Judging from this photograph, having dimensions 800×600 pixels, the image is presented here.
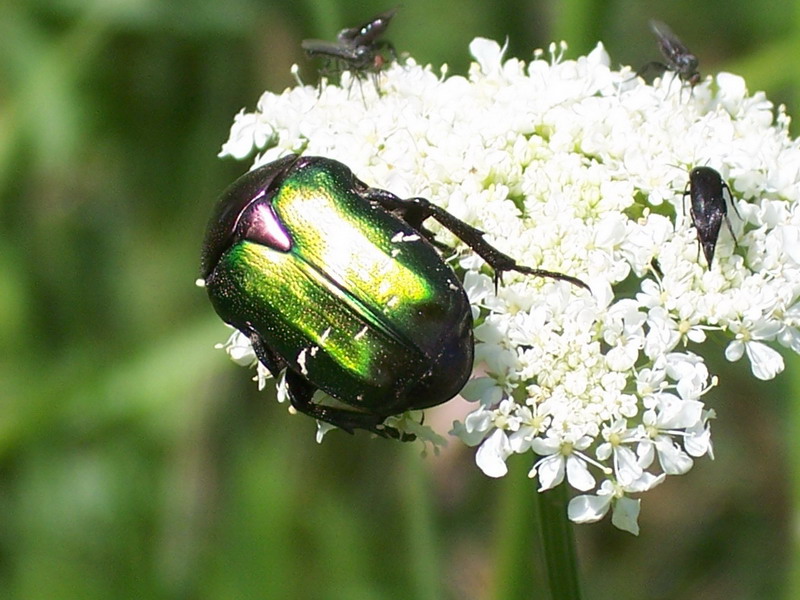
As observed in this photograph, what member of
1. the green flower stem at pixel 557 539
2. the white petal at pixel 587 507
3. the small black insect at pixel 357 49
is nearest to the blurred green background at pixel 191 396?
the small black insect at pixel 357 49

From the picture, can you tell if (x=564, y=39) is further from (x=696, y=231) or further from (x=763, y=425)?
(x=763, y=425)

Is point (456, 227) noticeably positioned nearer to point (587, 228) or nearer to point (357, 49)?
point (587, 228)

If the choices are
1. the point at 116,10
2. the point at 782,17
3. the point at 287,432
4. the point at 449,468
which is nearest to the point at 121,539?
the point at 287,432

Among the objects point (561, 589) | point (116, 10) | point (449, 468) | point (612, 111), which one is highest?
point (116, 10)

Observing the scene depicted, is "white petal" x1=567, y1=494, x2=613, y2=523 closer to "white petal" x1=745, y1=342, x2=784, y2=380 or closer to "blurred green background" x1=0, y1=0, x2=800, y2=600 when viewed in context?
"white petal" x1=745, y1=342, x2=784, y2=380

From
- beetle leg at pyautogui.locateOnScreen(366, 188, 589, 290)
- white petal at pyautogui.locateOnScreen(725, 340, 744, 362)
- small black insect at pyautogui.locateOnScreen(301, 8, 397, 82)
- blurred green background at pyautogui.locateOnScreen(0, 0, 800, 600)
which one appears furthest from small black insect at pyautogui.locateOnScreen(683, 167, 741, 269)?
blurred green background at pyautogui.locateOnScreen(0, 0, 800, 600)

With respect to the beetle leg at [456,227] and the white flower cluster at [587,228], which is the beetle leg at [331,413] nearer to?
the white flower cluster at [587,228]

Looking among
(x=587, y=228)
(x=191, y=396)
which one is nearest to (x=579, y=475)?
(x=587, y=228)
